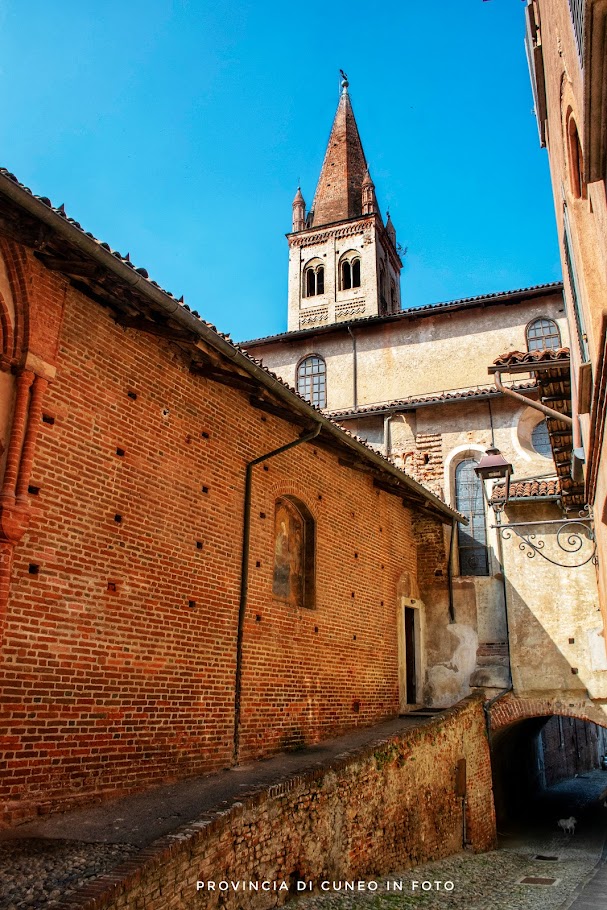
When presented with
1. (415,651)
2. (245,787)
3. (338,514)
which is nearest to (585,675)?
(415,651)

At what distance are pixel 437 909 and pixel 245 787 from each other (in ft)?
8.83

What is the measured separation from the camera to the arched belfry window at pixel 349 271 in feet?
100

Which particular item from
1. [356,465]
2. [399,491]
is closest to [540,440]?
[399,491]

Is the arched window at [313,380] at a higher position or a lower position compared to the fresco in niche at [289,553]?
higher

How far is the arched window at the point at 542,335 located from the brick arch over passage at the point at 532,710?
932 cm

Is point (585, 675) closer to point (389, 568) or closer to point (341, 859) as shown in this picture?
point (389, 568)

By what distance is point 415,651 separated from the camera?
14461 mm

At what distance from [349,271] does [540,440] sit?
16529 mm

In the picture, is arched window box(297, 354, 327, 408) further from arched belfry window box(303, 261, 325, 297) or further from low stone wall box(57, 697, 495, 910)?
low stone wall box(57, 697, 495, 910)

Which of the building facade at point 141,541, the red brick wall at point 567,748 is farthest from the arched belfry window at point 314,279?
the building facade at point 141,541

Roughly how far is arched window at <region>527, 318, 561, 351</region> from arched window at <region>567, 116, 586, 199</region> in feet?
43.5

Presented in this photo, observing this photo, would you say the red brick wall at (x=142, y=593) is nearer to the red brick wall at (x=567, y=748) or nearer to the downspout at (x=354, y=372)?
the downspout at (x=354, y=372)

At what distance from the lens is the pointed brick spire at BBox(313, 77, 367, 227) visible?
109 feet

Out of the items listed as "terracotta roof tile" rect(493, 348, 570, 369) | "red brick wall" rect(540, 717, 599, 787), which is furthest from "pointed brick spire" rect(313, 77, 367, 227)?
"terracotta roof tile" rect(493, 348, 570, 369)
